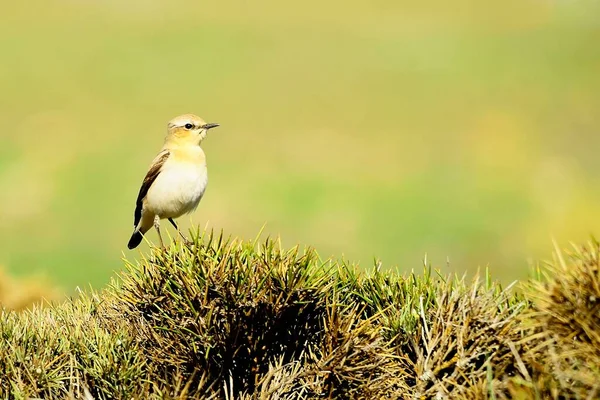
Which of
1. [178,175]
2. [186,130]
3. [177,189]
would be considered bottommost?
[177,189]

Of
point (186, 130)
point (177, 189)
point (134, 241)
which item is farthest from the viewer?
point (134, 241)

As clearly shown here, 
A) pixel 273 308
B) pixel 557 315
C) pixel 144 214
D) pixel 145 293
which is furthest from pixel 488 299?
pixel 144 214

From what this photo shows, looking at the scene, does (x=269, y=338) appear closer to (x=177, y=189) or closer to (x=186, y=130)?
(x=177, y=189)

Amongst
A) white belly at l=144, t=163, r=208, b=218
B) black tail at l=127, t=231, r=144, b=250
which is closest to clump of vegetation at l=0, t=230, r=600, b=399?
white belly at l=144, t=163, r=208, b=218

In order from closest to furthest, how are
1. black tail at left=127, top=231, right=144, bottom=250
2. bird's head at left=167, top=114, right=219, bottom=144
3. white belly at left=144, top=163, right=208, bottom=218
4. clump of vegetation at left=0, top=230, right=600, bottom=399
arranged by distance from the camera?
clump of vegetation at left=0, top=230, right=600, bottom=399
white belly at left=144, top=163, right=208, bottom=218
bird's head at left=167, top=114, right=219, bottom=144
black tail at left=127, top=231, right=144, bottom=250

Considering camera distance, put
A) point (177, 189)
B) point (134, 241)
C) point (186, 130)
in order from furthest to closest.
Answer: point (134, 241)
point (186, 130)
point (177, 189)

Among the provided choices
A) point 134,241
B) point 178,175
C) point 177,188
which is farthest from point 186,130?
point 134,241

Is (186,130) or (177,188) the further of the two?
(186,130)

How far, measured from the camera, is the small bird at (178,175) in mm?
5996

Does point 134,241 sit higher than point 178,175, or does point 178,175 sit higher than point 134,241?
point 134,241

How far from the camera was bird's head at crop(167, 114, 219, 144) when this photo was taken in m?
6.32

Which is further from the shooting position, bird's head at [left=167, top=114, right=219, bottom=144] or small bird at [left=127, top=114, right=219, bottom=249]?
bird's head at [left=167, top=114, right=219, bottom=144]

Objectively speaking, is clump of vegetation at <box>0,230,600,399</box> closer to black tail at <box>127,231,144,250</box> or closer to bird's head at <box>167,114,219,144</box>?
bird's head at <box>167,114,219,144</box>

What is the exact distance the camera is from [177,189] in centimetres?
597
